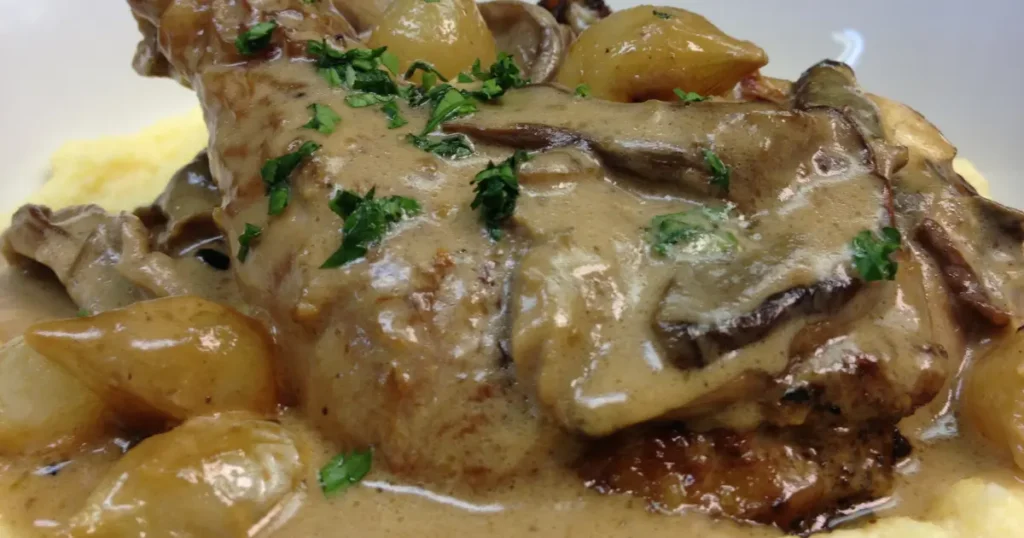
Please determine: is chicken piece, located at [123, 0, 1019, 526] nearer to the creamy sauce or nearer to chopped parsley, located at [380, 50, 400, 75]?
the creamy sauce

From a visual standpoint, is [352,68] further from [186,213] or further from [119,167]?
[119,167]

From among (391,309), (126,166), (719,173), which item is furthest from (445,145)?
(126,166)

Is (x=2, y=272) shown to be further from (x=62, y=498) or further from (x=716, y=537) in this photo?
(x=716, y=537)

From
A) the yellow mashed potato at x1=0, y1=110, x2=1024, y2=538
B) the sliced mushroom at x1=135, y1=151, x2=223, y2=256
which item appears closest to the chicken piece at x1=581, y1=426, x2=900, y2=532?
the sliced mushroom at x1=135, y1=151, x2=223, y2=256

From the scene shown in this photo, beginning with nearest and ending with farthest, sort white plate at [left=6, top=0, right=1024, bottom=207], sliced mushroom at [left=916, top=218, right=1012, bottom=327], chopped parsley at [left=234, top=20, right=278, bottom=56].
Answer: sliced mushroom at [left=916, top=218, right=1012, bottom=327] → chopped parsley at [left=234, top=20, right=278, bottom=56] → white plate at [left=6, top=0, right=1024, bottom=207]

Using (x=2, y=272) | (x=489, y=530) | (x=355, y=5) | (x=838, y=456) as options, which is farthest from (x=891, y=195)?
(x=2, y=272)
